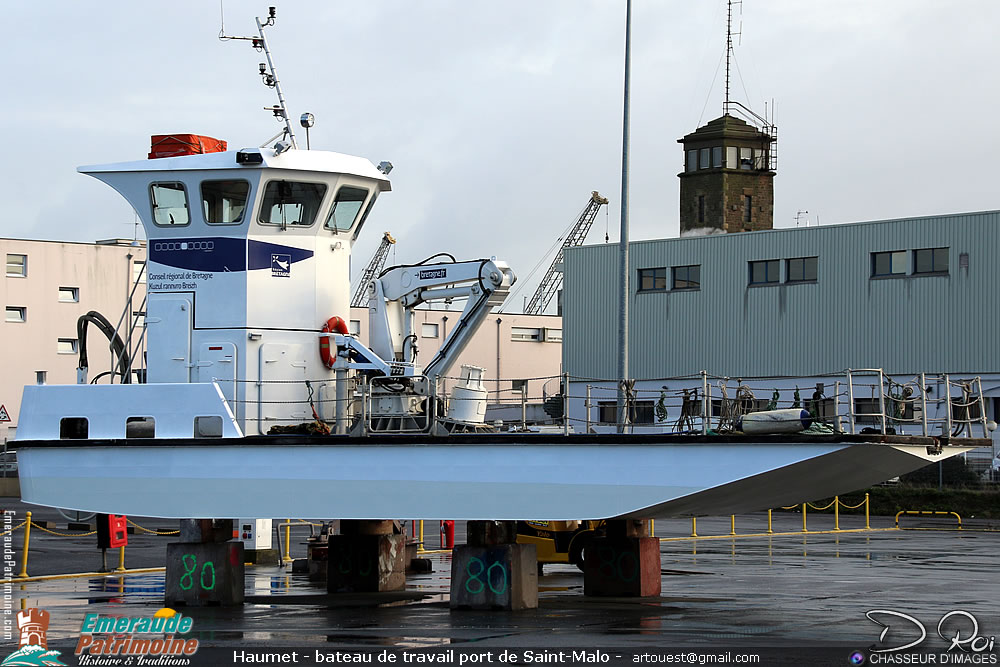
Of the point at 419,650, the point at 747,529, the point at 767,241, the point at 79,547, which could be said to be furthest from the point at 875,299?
the point at 419,650

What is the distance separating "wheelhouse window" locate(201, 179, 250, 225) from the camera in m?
16.4

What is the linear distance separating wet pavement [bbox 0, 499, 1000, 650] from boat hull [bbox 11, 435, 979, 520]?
123 cm

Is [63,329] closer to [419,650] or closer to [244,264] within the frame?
[244,264]

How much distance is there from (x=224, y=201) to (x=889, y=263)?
30.7m

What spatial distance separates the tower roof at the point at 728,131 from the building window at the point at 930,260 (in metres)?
28.4

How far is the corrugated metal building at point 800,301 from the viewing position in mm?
41625

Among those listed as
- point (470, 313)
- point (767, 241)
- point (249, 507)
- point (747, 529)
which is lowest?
point (747, 529)

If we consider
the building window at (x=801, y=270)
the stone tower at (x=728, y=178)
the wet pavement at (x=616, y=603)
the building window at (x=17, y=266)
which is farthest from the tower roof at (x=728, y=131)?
the wet pavement at (x=616, y=603)

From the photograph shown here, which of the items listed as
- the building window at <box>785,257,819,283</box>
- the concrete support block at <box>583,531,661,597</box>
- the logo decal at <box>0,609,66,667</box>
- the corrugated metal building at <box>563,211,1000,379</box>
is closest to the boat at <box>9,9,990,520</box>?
the logo decal at <box>0,609,66,667</box>

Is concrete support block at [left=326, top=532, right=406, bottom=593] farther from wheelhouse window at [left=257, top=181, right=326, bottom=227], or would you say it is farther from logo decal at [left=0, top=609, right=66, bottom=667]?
wheelhouse window at [left=257, top=181, right=326, bottom=227]

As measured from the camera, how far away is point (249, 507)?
1537 cm

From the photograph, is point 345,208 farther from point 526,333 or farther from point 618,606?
point 526,333

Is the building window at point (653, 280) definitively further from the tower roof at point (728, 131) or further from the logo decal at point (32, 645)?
the logo decal at point (32, 645)

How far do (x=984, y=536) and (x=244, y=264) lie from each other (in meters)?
21.2
